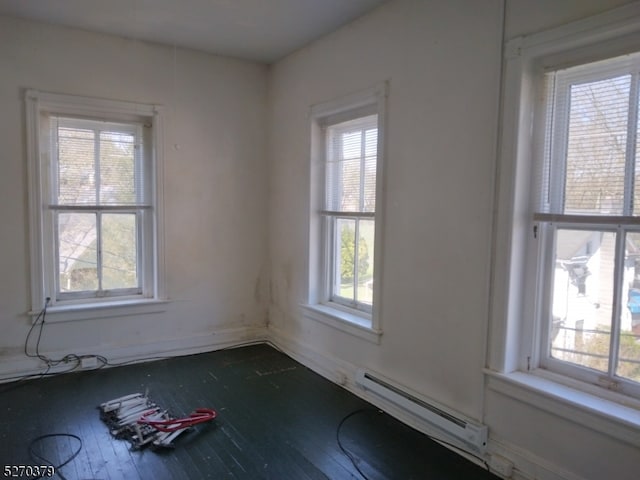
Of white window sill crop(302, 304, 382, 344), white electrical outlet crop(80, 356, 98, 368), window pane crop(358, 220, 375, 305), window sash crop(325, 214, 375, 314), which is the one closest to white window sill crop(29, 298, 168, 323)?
white electrical outlet crop(80, 356, 98, 368)

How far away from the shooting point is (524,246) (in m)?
2.23

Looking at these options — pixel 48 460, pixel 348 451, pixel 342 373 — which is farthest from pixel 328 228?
pixel 48 460

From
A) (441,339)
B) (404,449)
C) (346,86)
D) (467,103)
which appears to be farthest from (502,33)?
(404,449)

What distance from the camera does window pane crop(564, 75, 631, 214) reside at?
189 cm

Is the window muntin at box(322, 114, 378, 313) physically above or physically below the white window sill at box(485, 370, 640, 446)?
above

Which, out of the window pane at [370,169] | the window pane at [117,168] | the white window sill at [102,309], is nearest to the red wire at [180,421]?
the white window sill at [102,309]

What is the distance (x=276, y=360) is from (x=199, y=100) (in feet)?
7.83

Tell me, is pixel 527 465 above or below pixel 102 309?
below

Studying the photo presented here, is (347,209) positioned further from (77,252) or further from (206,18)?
(77,252)

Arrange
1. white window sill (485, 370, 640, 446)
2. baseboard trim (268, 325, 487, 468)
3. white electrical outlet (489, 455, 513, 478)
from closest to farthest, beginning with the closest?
1. white window sill (485, 370, 640, 446)
2. white electrical outlet (489, 455, 513, 478)
3. baseboard trim (268, 325, 487, 468)

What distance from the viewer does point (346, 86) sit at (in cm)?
327

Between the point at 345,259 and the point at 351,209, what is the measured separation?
1.37ft

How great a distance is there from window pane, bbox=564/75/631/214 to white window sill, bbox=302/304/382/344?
1505 millimetres

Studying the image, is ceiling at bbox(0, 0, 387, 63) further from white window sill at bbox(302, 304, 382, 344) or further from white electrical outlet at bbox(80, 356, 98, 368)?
white electrical outlet at bbox(80, 356, 98, 368)
